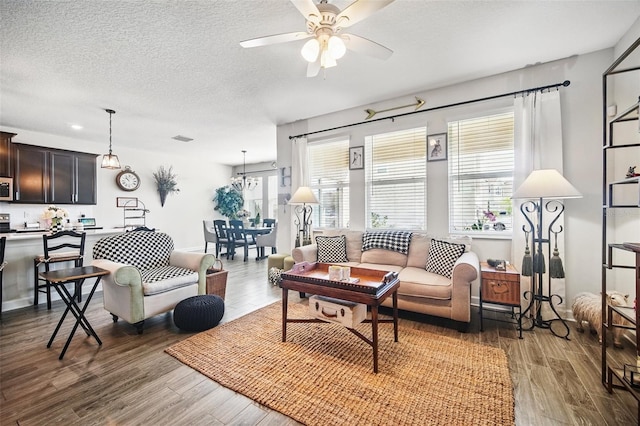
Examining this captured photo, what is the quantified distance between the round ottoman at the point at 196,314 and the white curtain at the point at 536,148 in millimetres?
3315

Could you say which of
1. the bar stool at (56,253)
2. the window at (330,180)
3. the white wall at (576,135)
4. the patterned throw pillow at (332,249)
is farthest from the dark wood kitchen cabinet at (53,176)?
the white wall at (576,135)

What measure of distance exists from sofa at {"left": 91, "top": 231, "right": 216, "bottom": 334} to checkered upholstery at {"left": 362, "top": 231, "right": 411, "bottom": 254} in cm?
203

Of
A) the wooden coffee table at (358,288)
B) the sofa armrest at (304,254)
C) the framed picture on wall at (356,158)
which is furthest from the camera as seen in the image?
the framed picture on wall at (356,158)

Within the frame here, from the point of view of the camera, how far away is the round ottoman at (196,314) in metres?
2.65

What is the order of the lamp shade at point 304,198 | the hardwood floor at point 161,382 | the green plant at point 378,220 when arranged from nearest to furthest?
1. the hardwood floor at point 161,382
2. the lamp shade at point 304,198
3. the green plant at point 378,220

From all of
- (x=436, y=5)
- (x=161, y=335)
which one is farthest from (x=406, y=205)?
(x=161, y=335)

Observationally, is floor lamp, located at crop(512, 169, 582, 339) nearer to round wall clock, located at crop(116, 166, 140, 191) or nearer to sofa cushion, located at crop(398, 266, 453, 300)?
sofa cushion, located at crop(398, 266, 453, 300)

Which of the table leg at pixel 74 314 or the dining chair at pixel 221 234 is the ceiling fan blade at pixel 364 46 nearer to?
the table leg at pixel 74 314

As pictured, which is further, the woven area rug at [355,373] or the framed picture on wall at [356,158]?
the framed picture on wall at [356,158]

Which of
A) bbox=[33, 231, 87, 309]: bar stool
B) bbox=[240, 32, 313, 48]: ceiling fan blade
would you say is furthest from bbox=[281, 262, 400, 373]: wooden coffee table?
bbox=[33, 231, 87, 309]: bar stool

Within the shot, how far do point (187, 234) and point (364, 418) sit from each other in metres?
7.65

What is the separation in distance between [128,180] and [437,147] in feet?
22.5

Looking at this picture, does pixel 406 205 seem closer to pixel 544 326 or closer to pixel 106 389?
pixel 544 326

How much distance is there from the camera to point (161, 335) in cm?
264
